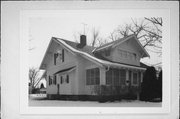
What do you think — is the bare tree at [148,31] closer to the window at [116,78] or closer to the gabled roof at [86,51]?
the gabled roof at [86,51]

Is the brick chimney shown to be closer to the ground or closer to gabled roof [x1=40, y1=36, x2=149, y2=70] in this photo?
gabled roof [x1=40, y1=36, x2=149, y2=70]

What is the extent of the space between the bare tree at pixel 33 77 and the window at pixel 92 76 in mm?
634

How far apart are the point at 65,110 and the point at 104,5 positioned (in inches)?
57.0

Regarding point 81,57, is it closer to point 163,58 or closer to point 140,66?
point 140,66

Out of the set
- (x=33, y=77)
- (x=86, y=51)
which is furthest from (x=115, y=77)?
(x=33, y=77)

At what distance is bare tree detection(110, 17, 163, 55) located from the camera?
11.4 feet

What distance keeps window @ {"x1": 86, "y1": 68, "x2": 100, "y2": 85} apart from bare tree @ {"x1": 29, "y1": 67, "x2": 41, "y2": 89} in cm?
63

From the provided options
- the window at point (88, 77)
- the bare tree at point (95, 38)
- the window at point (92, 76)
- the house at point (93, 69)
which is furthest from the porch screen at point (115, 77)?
the bare tree at point (95, 38)

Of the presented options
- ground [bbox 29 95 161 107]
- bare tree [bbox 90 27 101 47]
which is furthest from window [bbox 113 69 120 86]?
bare tree [bbox 90 27 101 47]

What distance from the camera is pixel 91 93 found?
3404mm

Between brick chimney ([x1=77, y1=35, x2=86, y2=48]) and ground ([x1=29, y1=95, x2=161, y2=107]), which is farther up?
brick chimney ([x1=77, y1=35, x2=86, y2=48])

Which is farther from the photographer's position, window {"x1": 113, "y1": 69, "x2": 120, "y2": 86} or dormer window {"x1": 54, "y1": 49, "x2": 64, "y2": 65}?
dormer window {"x1": 54, "y1": 49, "x2": 64, "y2": 65}

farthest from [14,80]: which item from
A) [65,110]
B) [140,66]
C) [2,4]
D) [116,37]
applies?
[140,66]

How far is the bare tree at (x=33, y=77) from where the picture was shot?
3414 mm
